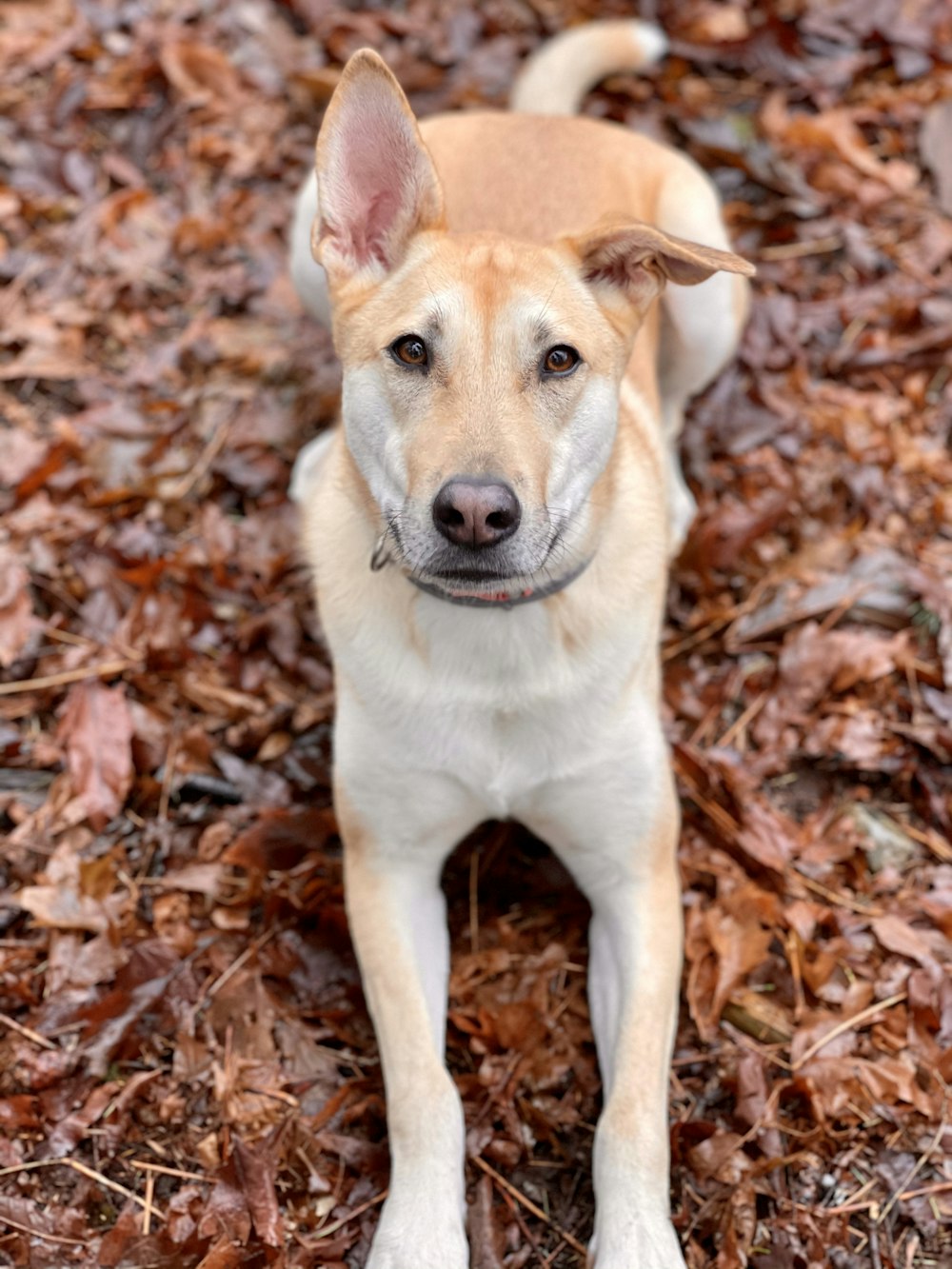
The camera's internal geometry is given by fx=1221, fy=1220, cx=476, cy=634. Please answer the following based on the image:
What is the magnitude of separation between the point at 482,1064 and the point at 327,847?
0.87 m

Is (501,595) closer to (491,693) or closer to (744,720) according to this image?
(491,693)

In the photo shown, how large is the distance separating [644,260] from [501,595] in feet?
2.97

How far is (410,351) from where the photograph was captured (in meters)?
2.90

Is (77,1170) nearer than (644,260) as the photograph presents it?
No

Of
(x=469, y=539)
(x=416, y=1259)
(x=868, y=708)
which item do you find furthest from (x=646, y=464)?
(x=416, y=1259)

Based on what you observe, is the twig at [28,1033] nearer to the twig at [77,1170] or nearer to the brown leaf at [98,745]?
the twig at [77,1170]

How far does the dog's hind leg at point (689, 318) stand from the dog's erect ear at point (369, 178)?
4.76ft

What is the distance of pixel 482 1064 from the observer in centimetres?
338

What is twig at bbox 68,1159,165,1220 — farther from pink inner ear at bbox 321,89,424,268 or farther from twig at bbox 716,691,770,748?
pink inner ear at bbox 321,89,424,268

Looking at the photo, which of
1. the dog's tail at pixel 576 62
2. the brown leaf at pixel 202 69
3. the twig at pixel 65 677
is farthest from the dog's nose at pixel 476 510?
the brown leaf at pixel 202 69

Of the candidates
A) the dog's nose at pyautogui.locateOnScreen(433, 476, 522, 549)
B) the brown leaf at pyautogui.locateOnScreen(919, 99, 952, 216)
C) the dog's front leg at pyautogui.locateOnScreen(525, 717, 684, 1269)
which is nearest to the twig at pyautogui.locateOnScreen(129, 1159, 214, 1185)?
the dog's front leg at pyautogui.locateOnScreen(525, 717, 684, 1269)

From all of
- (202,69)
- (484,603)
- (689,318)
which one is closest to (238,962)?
(484,603)

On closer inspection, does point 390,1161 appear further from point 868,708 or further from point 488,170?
point 488,170

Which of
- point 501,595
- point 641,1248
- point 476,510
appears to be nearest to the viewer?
point 476,510
